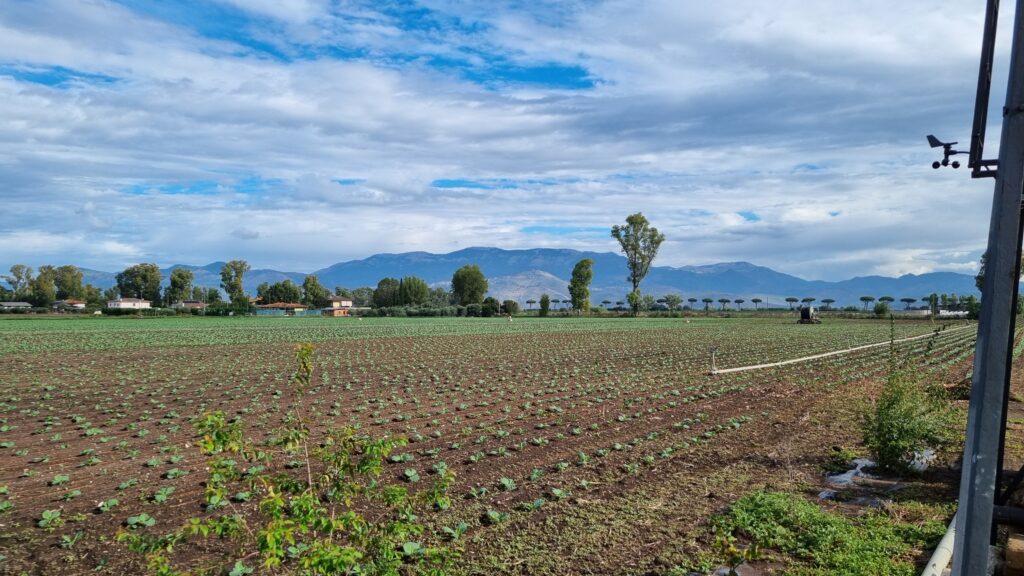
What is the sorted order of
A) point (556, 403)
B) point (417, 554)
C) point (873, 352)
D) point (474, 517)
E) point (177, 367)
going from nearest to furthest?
1. point (417, 554)
2. point (474, 517)
3. point (556, 403)
4. point (177, 367)
5. point (873, 352)

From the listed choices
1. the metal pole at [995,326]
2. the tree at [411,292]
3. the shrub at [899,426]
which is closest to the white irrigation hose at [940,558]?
the metal pole at [995,326]

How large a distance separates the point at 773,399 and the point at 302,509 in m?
17.8

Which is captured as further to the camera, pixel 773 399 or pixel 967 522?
pixel 773 399

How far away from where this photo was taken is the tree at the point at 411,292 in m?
186

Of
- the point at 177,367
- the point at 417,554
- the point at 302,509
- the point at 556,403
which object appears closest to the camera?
the point at 302,509

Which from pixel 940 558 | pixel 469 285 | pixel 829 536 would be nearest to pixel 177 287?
pixel 469 285

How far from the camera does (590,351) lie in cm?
3834

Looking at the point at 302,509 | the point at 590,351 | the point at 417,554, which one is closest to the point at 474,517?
the point at 417,554

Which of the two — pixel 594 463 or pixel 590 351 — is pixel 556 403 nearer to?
pixel 594 463

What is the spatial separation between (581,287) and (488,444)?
5381 inches

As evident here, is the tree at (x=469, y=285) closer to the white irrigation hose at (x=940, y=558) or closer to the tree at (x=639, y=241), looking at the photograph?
the tree at (x=639, y=241)

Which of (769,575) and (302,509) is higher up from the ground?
(302,509)

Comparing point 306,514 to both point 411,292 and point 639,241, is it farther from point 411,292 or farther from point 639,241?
point 411,292

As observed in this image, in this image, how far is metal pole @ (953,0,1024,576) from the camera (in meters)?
3.99
